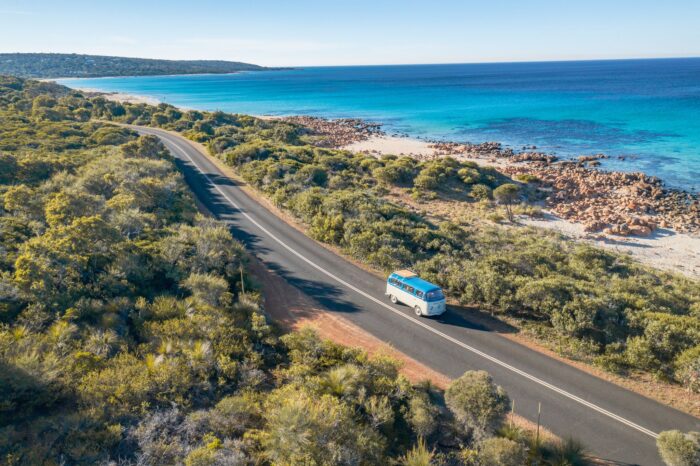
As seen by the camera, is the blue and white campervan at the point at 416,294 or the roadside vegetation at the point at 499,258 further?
the blue and white campervan at the point at 416,294

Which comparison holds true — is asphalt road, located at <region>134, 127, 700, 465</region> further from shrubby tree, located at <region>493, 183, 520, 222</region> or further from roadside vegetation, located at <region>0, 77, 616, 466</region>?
shrubby tree, located at <region>493, 183, 520, 222</region>

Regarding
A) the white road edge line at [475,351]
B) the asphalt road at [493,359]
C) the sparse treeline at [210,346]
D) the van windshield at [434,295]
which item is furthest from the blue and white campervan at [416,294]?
the sparse treeline at [210,346]

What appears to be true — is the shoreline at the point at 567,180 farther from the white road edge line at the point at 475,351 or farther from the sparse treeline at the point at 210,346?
the white road edge line at the point at 475,351

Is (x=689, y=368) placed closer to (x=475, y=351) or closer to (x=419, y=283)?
(x=475, y=351)

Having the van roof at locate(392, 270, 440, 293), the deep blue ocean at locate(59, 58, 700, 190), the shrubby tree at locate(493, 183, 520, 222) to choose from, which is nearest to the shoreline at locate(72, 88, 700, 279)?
the shrubby tree at locate(493, 183, 520, 222)

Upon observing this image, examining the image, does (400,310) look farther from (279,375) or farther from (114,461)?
(114,461)

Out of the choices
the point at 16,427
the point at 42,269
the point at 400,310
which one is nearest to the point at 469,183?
the point at 400,310
